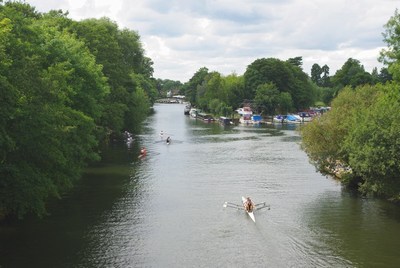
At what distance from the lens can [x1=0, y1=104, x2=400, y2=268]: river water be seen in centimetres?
2611

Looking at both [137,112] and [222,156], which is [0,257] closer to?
[222,156]

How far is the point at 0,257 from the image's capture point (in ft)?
83.3

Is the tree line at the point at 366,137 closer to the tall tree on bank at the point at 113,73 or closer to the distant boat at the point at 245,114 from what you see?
the tall tree on bank at the point at 113,73

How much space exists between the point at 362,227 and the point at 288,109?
108 meters

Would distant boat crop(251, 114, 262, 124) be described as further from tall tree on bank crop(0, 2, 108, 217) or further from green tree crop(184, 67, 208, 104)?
tall tree on bank crop(0, 2, 108, 217)

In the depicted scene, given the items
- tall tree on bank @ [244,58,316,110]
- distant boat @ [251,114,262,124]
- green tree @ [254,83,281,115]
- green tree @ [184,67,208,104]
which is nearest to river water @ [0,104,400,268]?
Result: distant boat @ [251,114,262,124]

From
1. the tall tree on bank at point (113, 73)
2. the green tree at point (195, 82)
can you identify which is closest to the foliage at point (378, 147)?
the tall tree on bank at point (113, 73)

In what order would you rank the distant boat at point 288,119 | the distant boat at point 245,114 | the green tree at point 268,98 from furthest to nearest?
the green tree at point 268,98
the distant boat at point 288,119
the distant boat at point 245,114

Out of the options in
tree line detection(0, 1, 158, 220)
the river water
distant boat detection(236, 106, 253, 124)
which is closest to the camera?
tree line detection(0, 1, 158, 220)

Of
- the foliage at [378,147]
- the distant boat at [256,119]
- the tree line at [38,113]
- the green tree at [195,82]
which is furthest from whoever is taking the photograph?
the green tree at [195,82]

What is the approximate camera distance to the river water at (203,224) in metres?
26.1

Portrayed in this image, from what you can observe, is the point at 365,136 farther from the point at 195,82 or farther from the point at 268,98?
the point at 195,82

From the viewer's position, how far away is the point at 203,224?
105ft

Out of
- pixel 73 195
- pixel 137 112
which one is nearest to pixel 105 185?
pixel 73 195
